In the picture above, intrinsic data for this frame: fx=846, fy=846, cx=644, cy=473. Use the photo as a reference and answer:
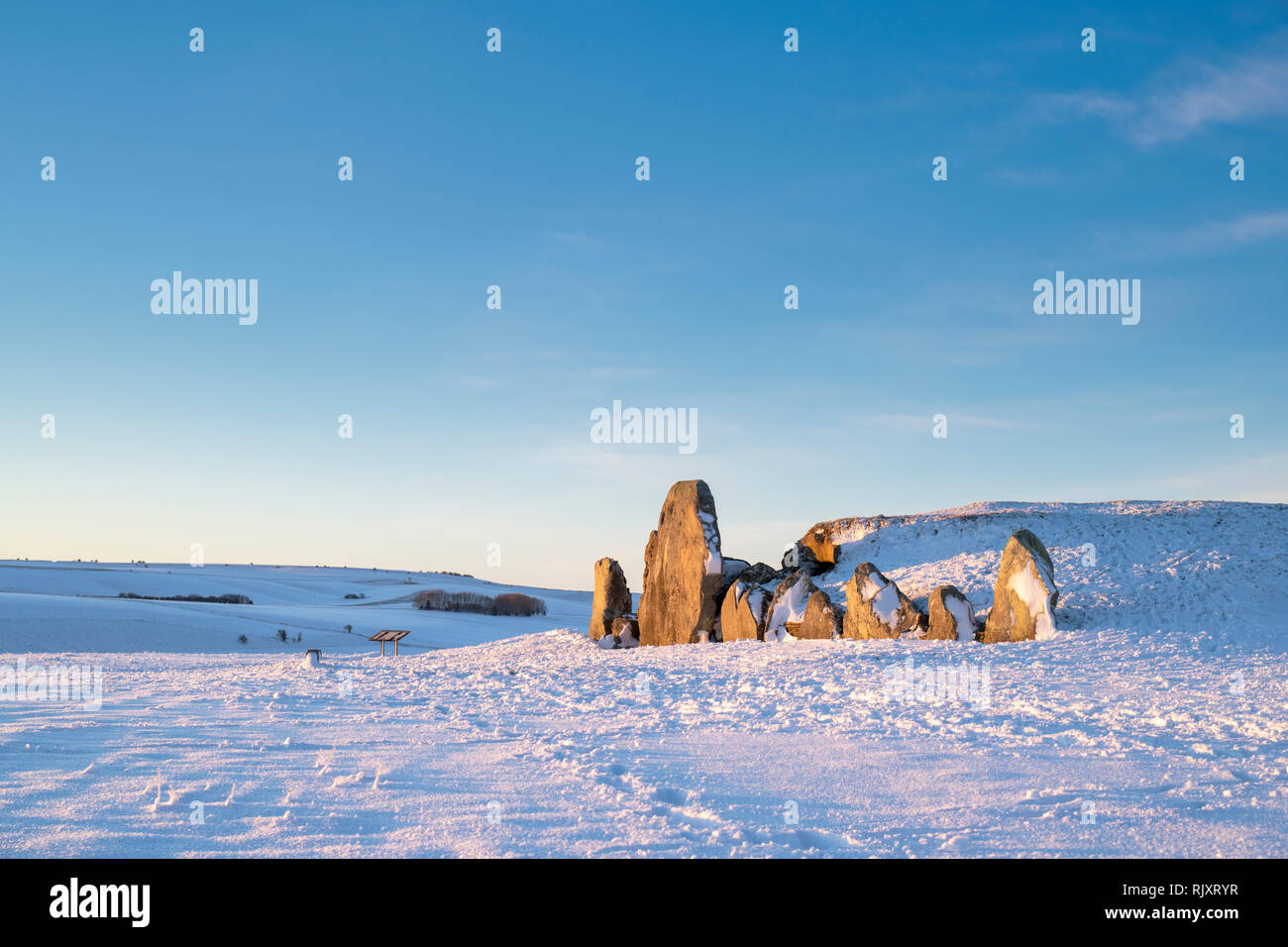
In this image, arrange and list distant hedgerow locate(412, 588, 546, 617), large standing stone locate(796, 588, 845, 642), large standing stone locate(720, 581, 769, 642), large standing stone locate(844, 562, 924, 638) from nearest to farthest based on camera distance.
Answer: large standing stone locate(844, 562, 924, 638) → large standing stone locate(796, 588, 845, 642) → large standing stone locate(720, 581, 769, 642) → distant hedgerow locate(412, 588, 546, 617)

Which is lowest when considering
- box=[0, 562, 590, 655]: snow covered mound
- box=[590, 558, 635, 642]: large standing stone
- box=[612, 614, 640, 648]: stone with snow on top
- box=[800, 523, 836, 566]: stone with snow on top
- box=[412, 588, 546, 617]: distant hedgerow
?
box=[412, 588, 546, 617]: distant hedgerow

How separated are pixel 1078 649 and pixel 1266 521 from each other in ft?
32.5

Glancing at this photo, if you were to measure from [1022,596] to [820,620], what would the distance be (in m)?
3.48

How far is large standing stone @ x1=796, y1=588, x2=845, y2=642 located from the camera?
15.4 m

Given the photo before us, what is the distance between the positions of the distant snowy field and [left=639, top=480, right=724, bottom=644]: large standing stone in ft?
5.36

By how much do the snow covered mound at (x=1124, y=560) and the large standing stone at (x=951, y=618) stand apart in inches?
55.1

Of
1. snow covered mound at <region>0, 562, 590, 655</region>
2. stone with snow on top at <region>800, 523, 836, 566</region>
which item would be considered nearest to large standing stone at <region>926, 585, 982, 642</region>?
stone with snow on top at <region>800, 523, 836, 566</region>

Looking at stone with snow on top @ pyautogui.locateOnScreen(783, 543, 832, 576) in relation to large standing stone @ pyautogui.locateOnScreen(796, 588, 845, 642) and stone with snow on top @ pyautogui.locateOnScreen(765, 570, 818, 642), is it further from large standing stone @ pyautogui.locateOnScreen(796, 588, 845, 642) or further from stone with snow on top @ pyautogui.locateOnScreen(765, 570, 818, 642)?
large standing stone @ pyautogui.locateOnScreen(796, 588, 845, 642)

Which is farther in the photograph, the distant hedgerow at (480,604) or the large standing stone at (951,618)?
the distant hedgerow at (480,604)

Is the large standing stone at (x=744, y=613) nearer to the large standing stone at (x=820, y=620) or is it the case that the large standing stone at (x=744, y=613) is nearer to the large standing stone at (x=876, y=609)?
the large standing stone at (x=820, y=620)

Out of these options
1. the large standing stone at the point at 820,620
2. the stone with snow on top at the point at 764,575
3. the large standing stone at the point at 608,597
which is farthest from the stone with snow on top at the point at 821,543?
the large standing stone at the point at 820,620

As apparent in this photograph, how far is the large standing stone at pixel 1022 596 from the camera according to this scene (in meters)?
13.4

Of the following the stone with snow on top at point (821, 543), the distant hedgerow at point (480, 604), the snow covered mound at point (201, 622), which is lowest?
the distant hedgerow at point (480, 604)

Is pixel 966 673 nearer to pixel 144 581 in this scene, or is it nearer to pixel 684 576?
pixel 684 576
